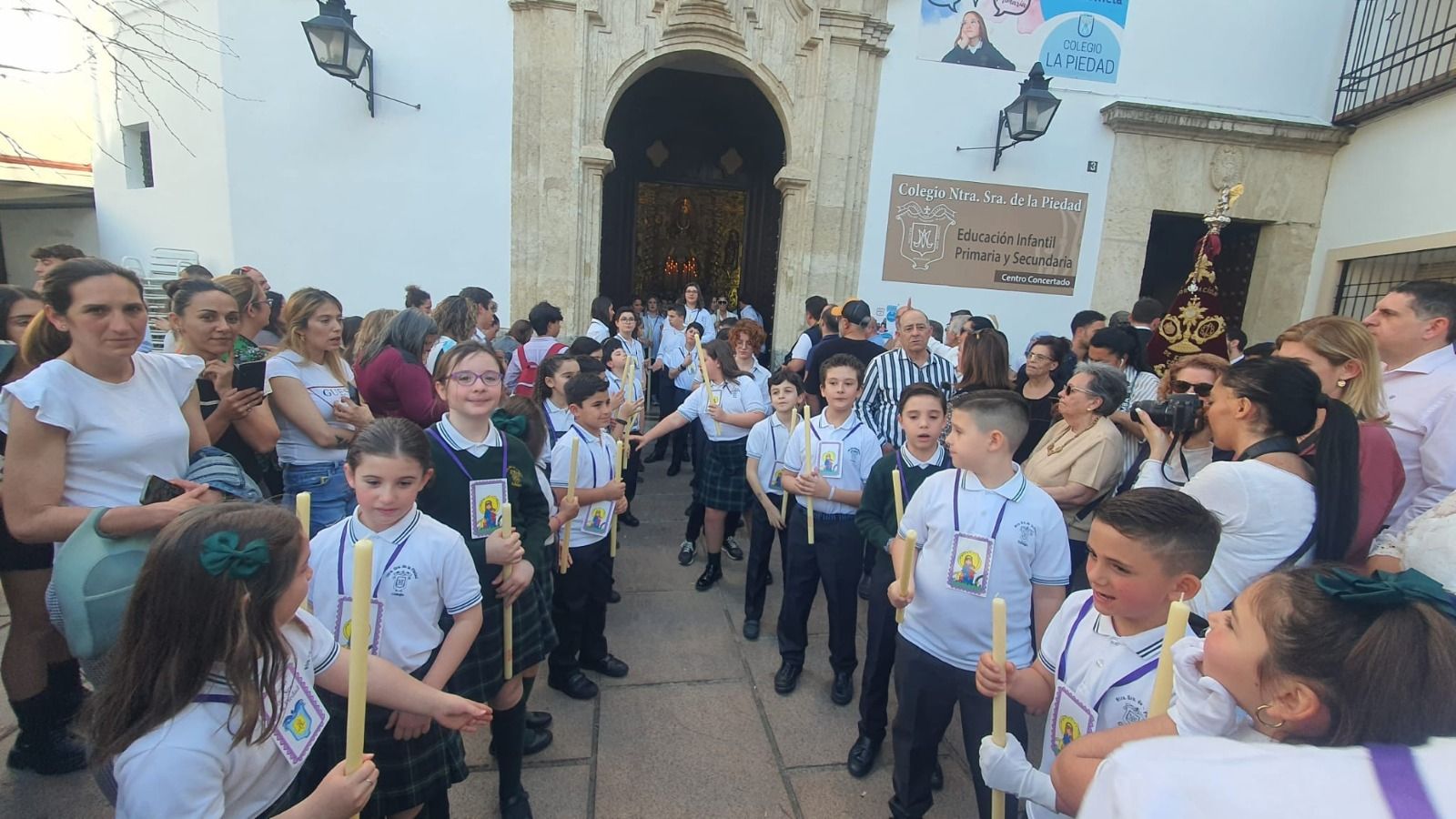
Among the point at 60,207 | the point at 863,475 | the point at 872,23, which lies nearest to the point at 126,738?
the point at 863,475

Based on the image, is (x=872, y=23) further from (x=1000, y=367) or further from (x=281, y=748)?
(x=281, y=748)

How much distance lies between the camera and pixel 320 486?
2.99 m

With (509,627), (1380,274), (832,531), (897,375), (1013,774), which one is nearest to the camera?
(1013,774)

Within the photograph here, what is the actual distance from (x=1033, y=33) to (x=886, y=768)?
8736 mm

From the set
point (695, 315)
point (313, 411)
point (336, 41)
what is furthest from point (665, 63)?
point (313, 411)

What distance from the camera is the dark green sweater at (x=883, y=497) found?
2.78 metres

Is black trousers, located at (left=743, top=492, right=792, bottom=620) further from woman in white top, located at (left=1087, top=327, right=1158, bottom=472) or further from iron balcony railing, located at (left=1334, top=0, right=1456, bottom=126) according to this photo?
iron balcony railing, located at (left=1334, top=0, right=1456, bottom=126)

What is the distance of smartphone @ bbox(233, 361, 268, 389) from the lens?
261 cm

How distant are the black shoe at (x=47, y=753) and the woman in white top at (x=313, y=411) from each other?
109 cm

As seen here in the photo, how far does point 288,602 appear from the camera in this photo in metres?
1.32

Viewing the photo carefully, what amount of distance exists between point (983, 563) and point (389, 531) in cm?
188

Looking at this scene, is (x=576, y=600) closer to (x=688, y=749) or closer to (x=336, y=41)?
(x=688, y=749)

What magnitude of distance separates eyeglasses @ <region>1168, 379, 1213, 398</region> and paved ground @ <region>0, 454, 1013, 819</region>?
1921 mm

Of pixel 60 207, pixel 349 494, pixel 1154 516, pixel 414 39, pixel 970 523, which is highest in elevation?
pixel 414 39
